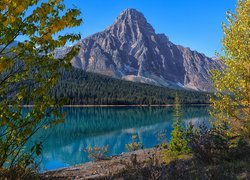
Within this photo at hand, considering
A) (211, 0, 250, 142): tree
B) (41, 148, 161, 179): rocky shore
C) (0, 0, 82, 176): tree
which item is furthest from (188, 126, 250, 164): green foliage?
(0, 0, 82, 176): tree

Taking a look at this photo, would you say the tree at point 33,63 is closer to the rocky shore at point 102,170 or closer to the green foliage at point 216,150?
the rocky shore at point 102,170

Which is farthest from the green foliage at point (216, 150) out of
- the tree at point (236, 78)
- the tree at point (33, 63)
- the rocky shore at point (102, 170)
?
the tree at point (33, 63)

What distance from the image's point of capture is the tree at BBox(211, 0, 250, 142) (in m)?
14.9

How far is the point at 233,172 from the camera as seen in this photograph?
8.18m

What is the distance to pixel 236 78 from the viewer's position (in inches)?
602

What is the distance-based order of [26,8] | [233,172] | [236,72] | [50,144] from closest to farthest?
[26,8]
[233,172]
[236,72]
[50,144]

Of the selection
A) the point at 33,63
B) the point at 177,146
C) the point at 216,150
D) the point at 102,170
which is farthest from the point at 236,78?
the point at 33,63

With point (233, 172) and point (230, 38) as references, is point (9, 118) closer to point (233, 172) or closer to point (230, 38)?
point (233, 172)

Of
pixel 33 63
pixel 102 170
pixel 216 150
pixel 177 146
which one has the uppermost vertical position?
pixel 33 63

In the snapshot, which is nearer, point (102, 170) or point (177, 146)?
point (102, 170)

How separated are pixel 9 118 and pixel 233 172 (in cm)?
573

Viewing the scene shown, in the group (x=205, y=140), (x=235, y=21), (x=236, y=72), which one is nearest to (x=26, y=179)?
(x=205, y=140)

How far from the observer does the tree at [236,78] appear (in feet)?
49.0

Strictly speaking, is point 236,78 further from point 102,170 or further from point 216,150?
point 102,170
